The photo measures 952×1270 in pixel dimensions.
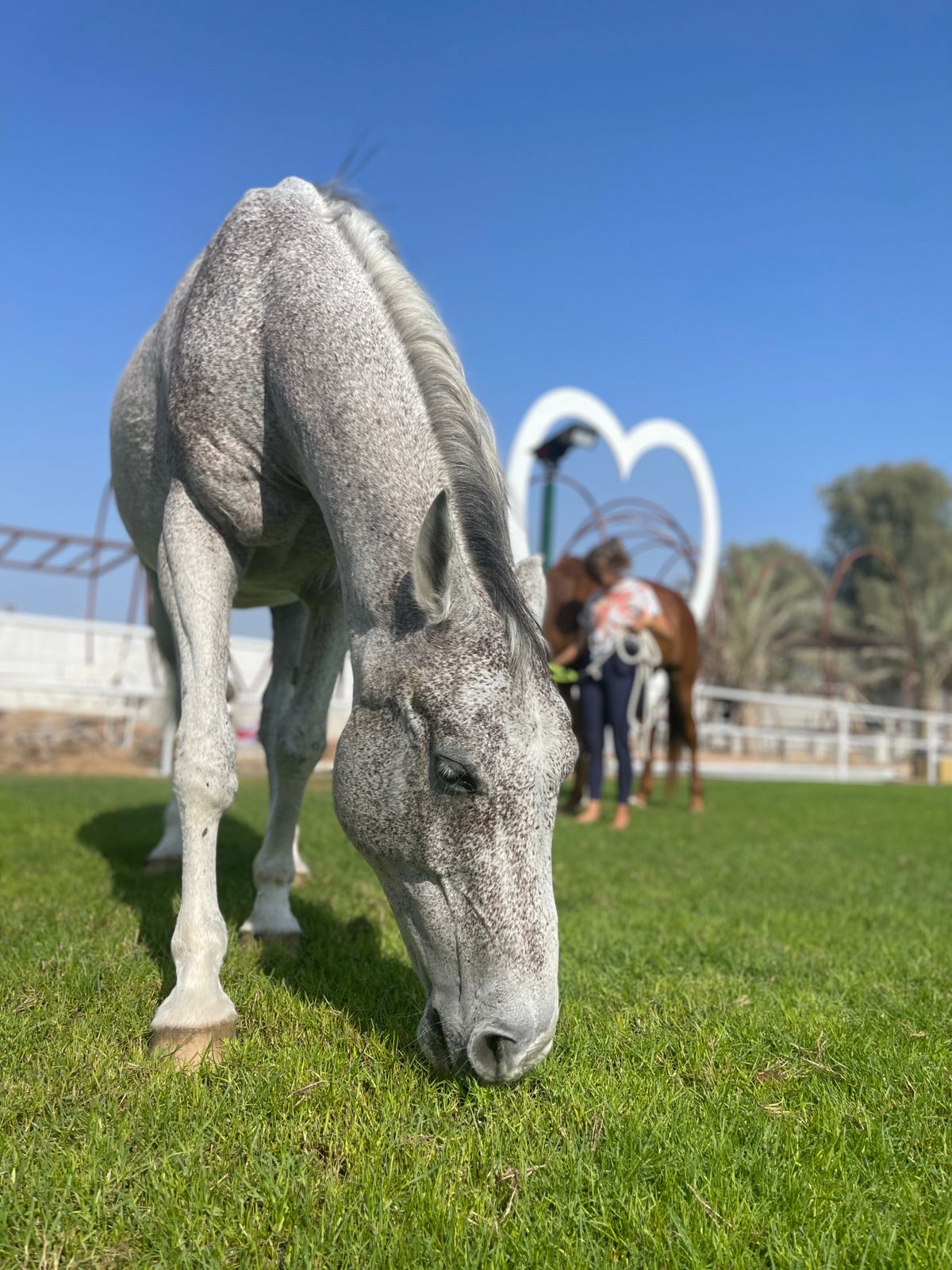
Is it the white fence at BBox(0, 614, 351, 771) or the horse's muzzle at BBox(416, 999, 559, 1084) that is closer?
the horse's muzzle at BBox(416, 999, 559, 1084)

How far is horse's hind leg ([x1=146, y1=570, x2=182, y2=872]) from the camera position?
4.71m

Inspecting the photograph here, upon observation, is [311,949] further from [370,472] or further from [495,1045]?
[370,472]

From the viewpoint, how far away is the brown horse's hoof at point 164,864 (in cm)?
465

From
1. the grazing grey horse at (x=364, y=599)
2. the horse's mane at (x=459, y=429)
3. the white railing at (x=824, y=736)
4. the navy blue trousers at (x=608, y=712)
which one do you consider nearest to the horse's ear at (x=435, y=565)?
the grazing grey horse at (x=364, y=599)

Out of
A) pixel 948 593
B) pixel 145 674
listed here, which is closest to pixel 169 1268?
pixel 145 674

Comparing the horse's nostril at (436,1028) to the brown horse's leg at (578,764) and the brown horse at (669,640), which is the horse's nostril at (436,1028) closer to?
the brown horse's leg at (578,764)

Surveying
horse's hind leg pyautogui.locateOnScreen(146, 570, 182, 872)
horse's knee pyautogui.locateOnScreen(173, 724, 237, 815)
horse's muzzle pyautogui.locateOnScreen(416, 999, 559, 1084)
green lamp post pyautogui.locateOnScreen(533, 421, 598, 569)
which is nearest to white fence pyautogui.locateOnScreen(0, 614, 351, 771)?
green lamp post pyautogui.locateOnScreen(533, 421, 598, 569)

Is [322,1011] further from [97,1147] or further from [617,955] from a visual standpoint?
[617,955]

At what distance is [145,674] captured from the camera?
18.9m

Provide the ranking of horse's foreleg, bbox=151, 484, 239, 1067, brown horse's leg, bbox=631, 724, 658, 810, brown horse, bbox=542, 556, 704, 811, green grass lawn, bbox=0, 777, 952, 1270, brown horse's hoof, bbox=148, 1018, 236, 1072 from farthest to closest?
brown horse's leg, bbox=631, 724, 658, 810, brown horse, bbox=542, 556, 704, 811, horse's foreleg, bbox=151, 484, 239, 1067, brown horse's hoof, bbox=148, 1018, 236, 1072, green grass lawn, bbox=0, 777, 952, 1270

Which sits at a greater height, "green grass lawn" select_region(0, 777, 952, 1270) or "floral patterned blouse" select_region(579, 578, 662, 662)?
"floral patterned blouse" select_region(579, 578, 662, 662)

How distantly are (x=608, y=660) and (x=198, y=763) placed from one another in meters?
6.28

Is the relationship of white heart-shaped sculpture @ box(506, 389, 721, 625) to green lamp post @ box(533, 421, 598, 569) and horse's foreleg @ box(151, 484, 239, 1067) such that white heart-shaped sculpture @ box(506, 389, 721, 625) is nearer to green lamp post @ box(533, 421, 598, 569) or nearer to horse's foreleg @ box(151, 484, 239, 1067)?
green lamp post @ box(533, 421, 598, 569)

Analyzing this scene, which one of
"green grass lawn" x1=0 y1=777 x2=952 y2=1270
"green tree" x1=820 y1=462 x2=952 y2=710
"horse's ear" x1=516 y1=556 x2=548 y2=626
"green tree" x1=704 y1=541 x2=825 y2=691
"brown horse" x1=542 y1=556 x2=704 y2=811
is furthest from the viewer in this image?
"green tree" x1=820 y1=462 x2=952 y2=710
